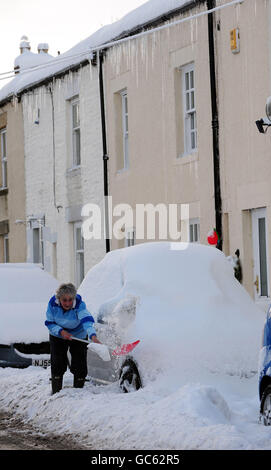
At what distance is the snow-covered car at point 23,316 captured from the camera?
48.3 ft

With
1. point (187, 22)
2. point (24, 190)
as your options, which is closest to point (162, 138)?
point (187, 22)

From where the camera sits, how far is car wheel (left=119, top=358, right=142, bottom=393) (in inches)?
444

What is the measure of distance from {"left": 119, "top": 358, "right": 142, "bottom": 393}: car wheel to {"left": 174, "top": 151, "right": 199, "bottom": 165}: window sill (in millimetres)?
7904

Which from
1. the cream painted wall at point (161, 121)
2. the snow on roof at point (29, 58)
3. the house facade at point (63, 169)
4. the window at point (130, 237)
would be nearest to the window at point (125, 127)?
the cream painted wall at point (161, 121)

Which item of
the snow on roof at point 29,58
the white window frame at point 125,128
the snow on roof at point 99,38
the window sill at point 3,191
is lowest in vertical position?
the window sill at point 3,191

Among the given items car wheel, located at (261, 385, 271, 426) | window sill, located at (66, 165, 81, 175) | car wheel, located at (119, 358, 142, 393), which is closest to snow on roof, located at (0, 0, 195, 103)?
window sill, located at (66, 165, 81, 175)

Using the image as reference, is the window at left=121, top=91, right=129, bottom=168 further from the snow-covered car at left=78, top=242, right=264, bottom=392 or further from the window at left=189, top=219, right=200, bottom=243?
the snow-covered car at left=78, top=242, right=264, bottom=392

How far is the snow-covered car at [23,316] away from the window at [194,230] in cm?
315

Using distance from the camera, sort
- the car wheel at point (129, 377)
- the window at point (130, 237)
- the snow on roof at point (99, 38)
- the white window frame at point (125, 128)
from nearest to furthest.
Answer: the car wheel at point (129, 377)
the snow on roof at point (99, 38)
the window at point (130, 237)
the white window frame at point (125, 128)

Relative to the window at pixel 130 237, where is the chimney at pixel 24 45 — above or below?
above

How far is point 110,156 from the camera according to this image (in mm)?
22500

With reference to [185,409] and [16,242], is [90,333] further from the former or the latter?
[16,242]

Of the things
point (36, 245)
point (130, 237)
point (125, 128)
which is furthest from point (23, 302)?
point (36, 245)

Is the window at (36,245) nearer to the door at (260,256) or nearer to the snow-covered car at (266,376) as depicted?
the door at (260,256)
